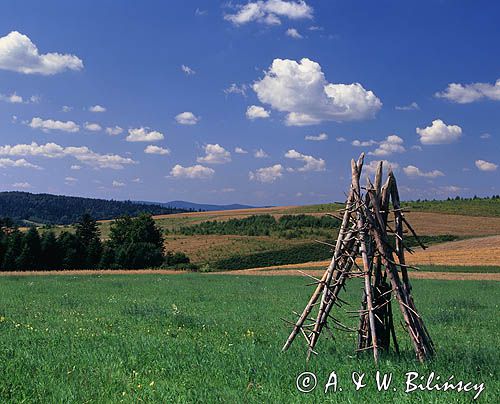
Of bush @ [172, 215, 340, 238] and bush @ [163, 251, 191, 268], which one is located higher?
bush @ [172, 215, 340, 238]

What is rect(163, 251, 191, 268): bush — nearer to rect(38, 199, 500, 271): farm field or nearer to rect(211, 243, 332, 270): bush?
rect(38, 199, 500, 271): farm field

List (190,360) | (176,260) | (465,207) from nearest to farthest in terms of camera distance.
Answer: (190,360), (176,260), (465,207)

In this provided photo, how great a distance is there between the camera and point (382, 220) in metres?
8.82

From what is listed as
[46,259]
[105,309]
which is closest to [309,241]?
[46,259]

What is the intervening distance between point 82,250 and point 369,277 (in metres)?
72.4

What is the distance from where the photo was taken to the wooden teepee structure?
829 cm

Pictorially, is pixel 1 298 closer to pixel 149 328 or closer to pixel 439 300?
pixel 149 328

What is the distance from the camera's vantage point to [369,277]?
325 inches

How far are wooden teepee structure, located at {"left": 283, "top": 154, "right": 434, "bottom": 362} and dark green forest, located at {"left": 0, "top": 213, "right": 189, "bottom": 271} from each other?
214 feet

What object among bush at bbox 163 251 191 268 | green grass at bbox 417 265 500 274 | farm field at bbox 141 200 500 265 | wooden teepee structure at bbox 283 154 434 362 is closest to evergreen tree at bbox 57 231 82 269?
bush at bbox 163 251 191 268

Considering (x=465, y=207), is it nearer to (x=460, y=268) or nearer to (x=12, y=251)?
(x=460, y=268)

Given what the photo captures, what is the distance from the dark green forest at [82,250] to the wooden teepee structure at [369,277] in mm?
65322

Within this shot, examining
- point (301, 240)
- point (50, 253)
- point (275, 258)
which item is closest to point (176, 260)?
A: point (275, 258)

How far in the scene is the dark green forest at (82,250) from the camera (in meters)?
72.2
